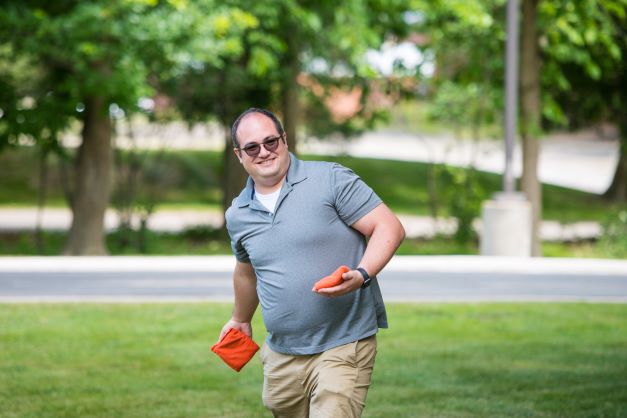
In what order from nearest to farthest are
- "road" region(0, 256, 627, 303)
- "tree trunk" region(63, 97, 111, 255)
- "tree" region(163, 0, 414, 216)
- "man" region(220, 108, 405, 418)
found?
"man" region(220, 108, 405, 418)
"road" region(0, 256, 627, 303)
"tree" region(163, 0, 414, 216)
"tree trunk" region(63, 97, 111, 255)

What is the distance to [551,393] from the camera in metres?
8.07

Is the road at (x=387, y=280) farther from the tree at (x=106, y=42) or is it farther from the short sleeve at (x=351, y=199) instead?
the short sleeve at (x=351, y=199)

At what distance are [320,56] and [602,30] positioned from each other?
6.59m

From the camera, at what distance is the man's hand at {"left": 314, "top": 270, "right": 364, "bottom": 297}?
4.15 metres

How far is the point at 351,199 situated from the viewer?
4465mm

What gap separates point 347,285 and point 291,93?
69.4ft

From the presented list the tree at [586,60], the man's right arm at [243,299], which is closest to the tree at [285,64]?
the tree at [586,60]

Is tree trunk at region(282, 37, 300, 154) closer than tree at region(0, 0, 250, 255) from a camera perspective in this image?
No

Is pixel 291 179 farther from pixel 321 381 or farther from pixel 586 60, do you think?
pixel 586 60

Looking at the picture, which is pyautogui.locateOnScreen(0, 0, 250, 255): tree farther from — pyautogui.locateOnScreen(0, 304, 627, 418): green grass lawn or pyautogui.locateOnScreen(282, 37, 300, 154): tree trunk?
pyautogui.locateOnScreen(0, 304, 627, 418): green grass lawn

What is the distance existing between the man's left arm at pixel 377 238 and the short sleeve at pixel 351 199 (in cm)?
2

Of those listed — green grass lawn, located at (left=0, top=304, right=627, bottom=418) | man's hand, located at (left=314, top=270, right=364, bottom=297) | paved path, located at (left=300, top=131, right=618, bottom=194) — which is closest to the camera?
man's hand, located at (left=314, top=270, right=364, bottom=297)

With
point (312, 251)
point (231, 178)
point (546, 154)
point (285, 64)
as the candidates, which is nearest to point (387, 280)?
point (285, 64)

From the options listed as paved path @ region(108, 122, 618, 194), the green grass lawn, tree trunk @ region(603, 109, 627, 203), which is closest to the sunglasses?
the green grass lawn
